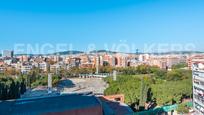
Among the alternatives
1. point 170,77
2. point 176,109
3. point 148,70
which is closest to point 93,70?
point 148,70

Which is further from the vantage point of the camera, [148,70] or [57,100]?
[148,70]

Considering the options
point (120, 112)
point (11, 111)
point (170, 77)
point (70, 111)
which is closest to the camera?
point (11, 111)

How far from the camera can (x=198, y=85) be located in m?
15.3

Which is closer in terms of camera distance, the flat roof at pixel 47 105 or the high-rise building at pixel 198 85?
the flat roof at pixel 47 105

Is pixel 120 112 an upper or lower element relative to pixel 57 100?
lower

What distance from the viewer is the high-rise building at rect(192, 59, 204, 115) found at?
14660mm

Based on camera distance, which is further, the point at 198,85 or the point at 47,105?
the point at 198,85

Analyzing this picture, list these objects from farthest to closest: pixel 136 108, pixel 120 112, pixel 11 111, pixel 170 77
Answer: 1. pixel 170 77
2. pixel 136 108
3. pixel 120 112
4. pixel 11 111

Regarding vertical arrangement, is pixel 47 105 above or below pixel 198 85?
below

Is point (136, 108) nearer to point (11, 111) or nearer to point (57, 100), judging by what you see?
point (57, 100)

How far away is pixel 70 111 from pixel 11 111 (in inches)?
85.6

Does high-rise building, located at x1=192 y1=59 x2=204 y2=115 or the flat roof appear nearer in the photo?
the flat roof

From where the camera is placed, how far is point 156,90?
730 inches

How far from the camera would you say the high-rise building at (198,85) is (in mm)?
14660
